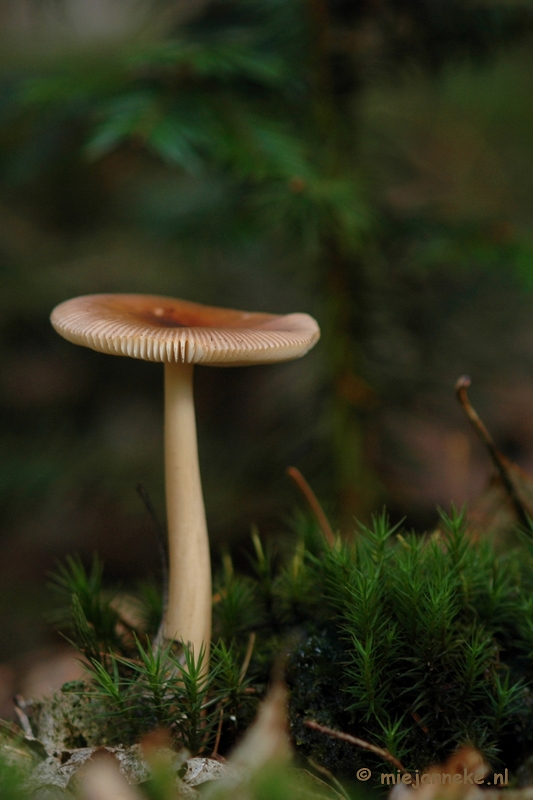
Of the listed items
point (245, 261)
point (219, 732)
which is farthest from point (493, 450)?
point (245, 261)

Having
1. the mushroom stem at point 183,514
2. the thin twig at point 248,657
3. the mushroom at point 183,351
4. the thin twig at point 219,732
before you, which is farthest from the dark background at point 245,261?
the thin twig at point 219,732

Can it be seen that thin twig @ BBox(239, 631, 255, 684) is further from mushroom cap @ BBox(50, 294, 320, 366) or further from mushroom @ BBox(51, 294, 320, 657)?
mushroom cap @ BBox(50, 294, 320, 366)

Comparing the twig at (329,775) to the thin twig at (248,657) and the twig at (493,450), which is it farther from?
the twig at (493,450)

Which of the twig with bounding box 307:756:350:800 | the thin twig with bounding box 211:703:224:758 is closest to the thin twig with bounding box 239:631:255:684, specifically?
the thin twig with bounding box 211:703:224:758

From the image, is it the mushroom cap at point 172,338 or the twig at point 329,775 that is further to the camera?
the mushroom cap at point 172,338

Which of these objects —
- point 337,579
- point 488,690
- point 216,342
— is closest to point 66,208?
point 216,342

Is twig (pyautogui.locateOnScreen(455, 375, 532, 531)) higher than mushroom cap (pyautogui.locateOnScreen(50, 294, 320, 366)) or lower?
lower

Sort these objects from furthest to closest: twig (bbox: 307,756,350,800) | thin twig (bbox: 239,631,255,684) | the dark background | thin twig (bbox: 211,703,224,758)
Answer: the dark background, thin twig (bbox: 239,631,255,684), thin twig (bbox: 211,703,224,758), twig (bbox: 307,756,350,800)
